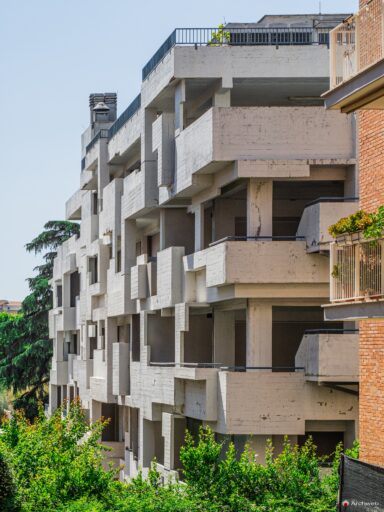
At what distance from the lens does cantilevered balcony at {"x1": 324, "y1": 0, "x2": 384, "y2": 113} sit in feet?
63.0

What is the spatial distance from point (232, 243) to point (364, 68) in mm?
12010

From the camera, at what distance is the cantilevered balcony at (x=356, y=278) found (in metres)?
19.6

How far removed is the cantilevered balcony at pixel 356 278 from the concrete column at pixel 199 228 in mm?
13697

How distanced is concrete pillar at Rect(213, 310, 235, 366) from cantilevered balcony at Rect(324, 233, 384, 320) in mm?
13865

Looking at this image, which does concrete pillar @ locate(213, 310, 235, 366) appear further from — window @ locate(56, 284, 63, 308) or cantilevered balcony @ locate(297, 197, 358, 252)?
window @ locate(56, 284, 63, 308)

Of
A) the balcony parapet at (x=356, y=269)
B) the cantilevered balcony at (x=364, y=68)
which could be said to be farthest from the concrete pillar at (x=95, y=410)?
the cantilevered balcony at (x=364, y=68)

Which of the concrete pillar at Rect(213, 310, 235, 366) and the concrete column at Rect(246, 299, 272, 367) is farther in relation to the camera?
the concrete pillar at Rect(213, 310, 235, 366)

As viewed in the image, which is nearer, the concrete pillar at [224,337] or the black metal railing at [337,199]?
the black metal railing at [337,199]

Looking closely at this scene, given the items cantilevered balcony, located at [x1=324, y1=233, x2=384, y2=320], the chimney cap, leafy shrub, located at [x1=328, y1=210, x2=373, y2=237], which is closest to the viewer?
cantilevered balcony, located at [x1=324, y1=233, x2=384, y2=320]

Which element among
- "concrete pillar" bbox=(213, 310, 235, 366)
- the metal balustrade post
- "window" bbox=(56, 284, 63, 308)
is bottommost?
"concrete pillar" bbox=(213, 310, 235, 366)

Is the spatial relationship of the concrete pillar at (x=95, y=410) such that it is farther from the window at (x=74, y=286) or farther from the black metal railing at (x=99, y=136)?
the window at (x=74, y=286)

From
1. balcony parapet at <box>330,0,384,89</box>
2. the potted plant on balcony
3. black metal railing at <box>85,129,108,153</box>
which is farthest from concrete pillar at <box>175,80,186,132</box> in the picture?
the potted plant on balcony

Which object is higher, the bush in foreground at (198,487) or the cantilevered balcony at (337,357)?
the cantilevered balcony at (337,357)

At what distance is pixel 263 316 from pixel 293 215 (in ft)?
14.1
